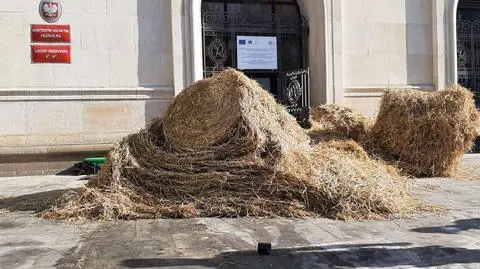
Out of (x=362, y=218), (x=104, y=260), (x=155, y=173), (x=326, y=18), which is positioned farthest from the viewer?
(x=326, y=18)

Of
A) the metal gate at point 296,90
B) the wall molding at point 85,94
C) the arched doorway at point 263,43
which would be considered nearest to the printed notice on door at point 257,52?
the arched doorway at point 263,43

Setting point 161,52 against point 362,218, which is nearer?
point 362,218

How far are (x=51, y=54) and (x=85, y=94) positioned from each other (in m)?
1.16

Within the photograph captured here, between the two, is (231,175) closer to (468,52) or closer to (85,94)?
(85,94)

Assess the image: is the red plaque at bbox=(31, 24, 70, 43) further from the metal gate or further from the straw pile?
the metal gate

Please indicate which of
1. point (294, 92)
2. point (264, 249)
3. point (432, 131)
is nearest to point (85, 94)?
point (294, 92)

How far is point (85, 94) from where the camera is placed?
479 inches

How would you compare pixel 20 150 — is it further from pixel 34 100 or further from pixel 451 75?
pixel 451 75

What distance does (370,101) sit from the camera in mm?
14391

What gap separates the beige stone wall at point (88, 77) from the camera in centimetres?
1175

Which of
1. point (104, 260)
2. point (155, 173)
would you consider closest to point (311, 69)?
point (155, 173)

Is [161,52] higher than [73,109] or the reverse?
higher

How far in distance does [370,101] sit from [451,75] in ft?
8.59

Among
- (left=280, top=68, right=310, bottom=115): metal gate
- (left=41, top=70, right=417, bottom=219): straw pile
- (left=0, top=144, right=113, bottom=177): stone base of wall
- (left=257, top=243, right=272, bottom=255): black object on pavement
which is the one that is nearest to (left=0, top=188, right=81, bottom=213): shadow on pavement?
(left=41, top=70, right=417, bottom=219): straw pile
